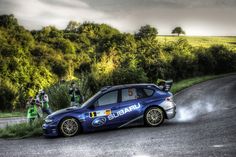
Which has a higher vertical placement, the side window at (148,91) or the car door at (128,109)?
the side window at (148,91)

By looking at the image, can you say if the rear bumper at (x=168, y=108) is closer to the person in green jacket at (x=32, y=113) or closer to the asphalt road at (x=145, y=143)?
the asphalt road at (x=145, y=143)

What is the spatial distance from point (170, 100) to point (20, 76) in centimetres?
3717

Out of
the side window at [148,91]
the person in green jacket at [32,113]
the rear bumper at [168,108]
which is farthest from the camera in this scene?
the person in green jacket at [32,113]

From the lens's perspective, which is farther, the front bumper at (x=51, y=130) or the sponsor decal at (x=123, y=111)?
the sponsor decal at (x=123, y=111)

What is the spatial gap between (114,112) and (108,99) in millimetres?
535

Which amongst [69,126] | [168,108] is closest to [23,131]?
[69,126]

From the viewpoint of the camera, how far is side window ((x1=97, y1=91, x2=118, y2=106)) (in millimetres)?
13117

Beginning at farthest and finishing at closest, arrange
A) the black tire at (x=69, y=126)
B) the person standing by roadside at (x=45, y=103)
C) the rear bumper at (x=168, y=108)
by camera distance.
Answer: the person standing by roadside at (x=45, y=103) → the rear bumper at (x=168, y=108) → the black tire at (x=69, y=126)

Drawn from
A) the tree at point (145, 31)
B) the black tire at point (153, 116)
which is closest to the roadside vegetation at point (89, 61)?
the tree at point (145, 31)

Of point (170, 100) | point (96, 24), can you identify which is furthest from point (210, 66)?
point (96, 24)

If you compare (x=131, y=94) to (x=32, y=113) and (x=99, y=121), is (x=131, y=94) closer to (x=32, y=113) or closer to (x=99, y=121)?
(x=99, y=121)

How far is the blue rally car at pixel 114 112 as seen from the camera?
12859mm

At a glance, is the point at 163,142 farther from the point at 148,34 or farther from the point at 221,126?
the point at 148,34

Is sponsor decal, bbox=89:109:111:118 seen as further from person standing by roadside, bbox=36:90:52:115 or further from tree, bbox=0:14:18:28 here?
tree, bbox=0:14:18:28
